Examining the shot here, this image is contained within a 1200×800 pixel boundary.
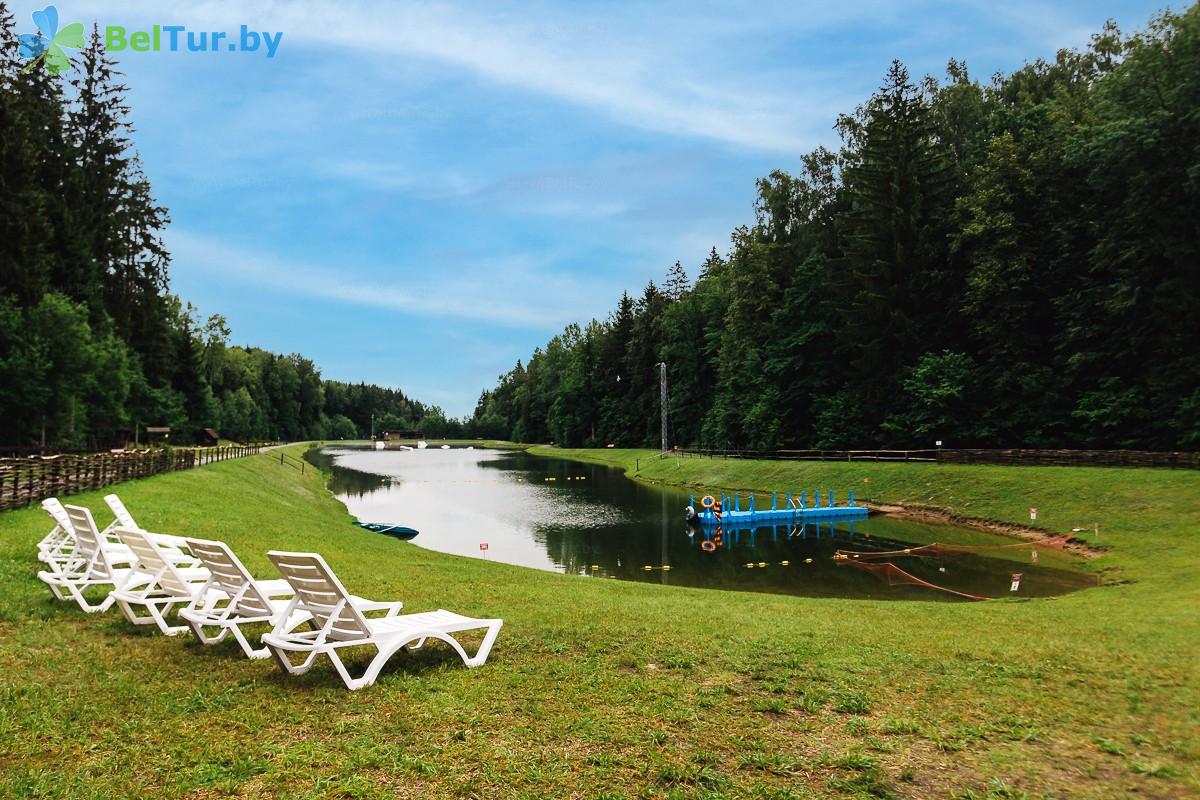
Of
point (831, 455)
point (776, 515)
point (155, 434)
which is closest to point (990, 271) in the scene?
point (831, 455)

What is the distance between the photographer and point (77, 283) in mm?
45312

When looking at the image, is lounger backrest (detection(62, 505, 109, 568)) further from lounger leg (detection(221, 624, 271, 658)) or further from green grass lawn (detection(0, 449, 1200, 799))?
lounger leg (detection(221, 624, 271, 658))

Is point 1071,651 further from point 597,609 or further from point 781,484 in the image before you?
point 781,484

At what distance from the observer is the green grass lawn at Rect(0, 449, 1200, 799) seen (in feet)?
13.8

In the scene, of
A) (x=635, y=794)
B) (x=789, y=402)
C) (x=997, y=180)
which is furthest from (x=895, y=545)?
(x=789, y=402)

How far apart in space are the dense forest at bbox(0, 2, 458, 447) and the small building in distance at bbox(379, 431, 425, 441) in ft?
349

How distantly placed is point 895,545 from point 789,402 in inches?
1306

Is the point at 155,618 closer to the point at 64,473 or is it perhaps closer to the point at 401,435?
the point at 64,473

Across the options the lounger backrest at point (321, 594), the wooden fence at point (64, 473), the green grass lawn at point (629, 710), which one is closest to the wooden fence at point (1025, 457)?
the green grass lawn at point (629, 710)

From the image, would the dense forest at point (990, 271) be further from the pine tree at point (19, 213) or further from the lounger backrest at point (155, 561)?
the pine tree at point (19, 213)

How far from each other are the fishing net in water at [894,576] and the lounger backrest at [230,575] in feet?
51.5

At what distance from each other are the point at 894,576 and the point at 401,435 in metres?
183

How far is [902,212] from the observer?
48188 millimetres

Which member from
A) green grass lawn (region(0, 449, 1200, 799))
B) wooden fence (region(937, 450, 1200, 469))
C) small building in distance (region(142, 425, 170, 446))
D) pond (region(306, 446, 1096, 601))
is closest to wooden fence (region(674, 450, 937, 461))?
wooden fence (region(937, 450, 1200, 469))
